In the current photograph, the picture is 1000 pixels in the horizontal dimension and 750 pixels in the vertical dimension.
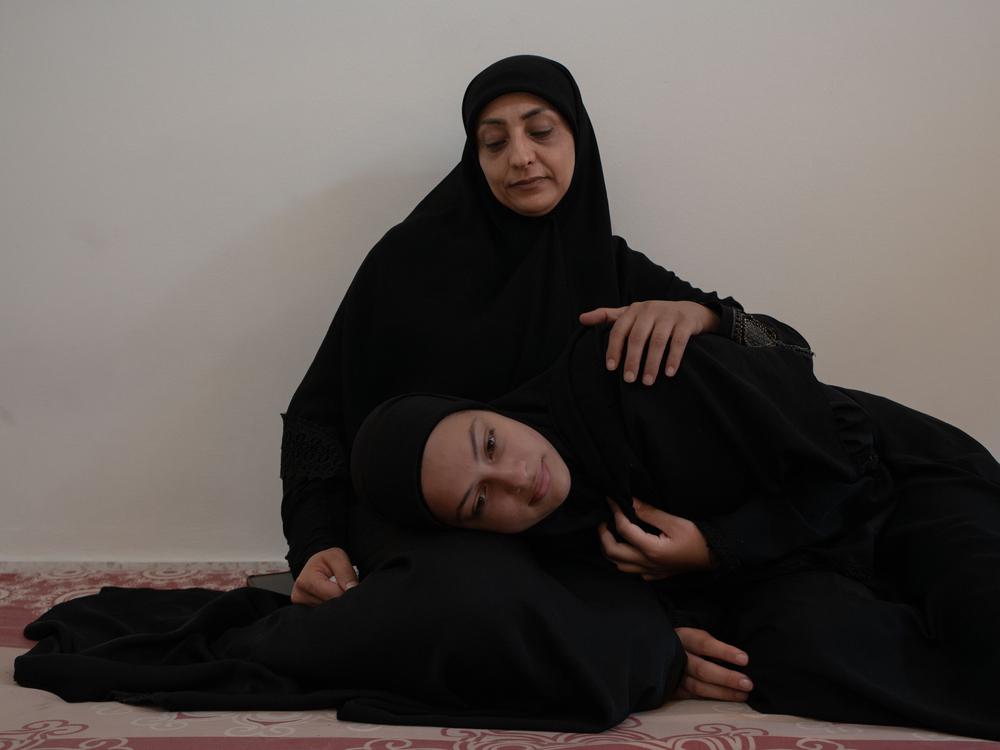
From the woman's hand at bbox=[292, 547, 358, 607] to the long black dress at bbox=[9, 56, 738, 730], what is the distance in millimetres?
46

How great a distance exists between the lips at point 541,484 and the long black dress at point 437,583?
9 centimetres

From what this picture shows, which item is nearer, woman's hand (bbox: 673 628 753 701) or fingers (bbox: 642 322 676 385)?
woman's hand (bbox: 673 628 753 701)

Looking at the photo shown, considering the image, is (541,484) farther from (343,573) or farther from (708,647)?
(343,573)

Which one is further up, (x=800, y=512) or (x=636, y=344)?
(x=636, y=344)

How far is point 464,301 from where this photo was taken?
200 centimetres

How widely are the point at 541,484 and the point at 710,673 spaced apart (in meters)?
0.40

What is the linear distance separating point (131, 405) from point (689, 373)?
1.60 m

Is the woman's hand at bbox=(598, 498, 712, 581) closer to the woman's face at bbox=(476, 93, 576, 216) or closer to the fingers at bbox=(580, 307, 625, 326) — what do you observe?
the fingers at bbox=(580, 307, 625, 326)

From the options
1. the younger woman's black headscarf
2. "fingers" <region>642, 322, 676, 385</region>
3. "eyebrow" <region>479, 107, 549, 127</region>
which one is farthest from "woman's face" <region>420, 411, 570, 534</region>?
"eyebrow" <region>479, 107, 549, 127</region>

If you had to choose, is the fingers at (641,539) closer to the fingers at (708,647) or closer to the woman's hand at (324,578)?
the fingers at (708,647)

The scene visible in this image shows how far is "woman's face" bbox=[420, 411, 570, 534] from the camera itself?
145 centimetres

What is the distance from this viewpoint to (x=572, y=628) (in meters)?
1.39

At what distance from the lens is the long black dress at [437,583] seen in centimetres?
134

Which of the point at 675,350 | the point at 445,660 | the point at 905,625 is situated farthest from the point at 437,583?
the point at 905,625
